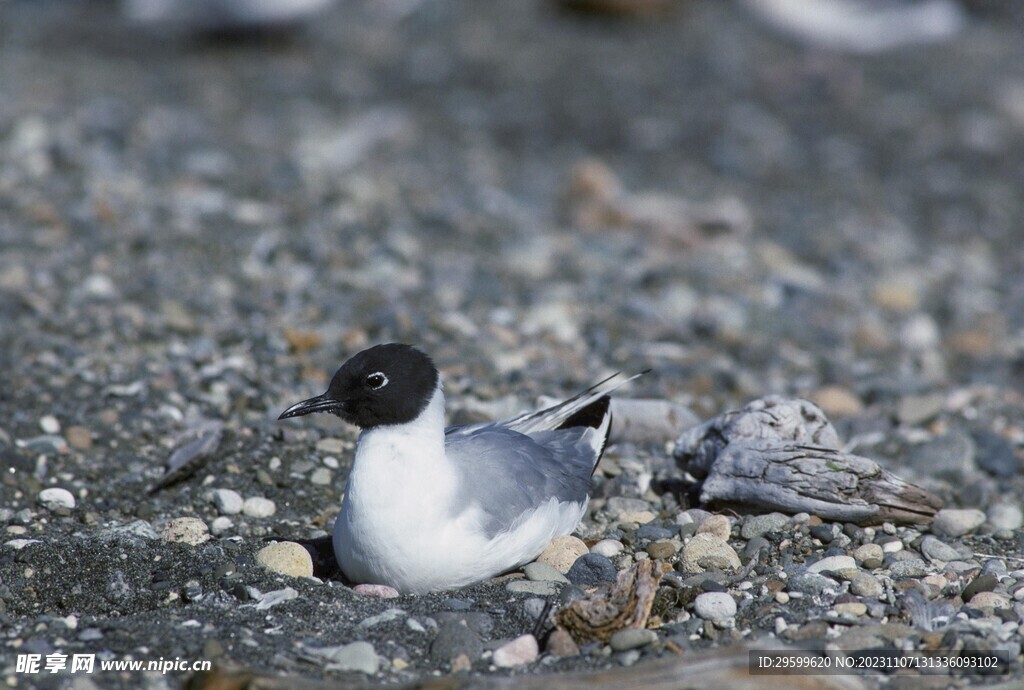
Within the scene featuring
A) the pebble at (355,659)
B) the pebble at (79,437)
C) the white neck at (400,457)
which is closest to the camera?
the pebble at (355,659)

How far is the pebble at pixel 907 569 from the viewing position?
4.64 meters

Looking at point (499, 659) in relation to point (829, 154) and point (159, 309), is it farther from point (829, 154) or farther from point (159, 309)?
point (829, 154)

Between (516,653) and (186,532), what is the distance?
1698mm

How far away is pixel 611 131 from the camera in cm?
1252

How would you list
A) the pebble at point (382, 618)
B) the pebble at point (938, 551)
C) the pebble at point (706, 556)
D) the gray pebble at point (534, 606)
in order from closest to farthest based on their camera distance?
the pebble at point (382, 618), the gray pebble at point (534, 606), the pebble at point (706, 556), the pebble at point (938, 551)

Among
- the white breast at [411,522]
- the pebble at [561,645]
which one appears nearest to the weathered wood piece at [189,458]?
Result: the white breast at [411,522]

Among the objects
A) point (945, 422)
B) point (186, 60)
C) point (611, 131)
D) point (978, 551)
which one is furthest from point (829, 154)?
point (978, 551)

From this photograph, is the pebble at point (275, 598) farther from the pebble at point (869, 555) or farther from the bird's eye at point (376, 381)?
the pebble at point (869, 555)

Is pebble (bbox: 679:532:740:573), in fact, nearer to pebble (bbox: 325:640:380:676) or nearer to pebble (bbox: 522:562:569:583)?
pebble (bbox: 522:562:569:583)

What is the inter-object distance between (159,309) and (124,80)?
5.91 m

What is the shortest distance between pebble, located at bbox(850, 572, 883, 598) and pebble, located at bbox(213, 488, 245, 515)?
2.63m

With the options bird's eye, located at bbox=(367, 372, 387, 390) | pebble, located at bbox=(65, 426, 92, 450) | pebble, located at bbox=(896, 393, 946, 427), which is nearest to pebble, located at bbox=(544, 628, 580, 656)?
bird's eye, located at bbox=(367, 372, 387, 390)

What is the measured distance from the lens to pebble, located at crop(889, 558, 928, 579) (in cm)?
464

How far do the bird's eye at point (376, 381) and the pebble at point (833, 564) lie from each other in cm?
179
